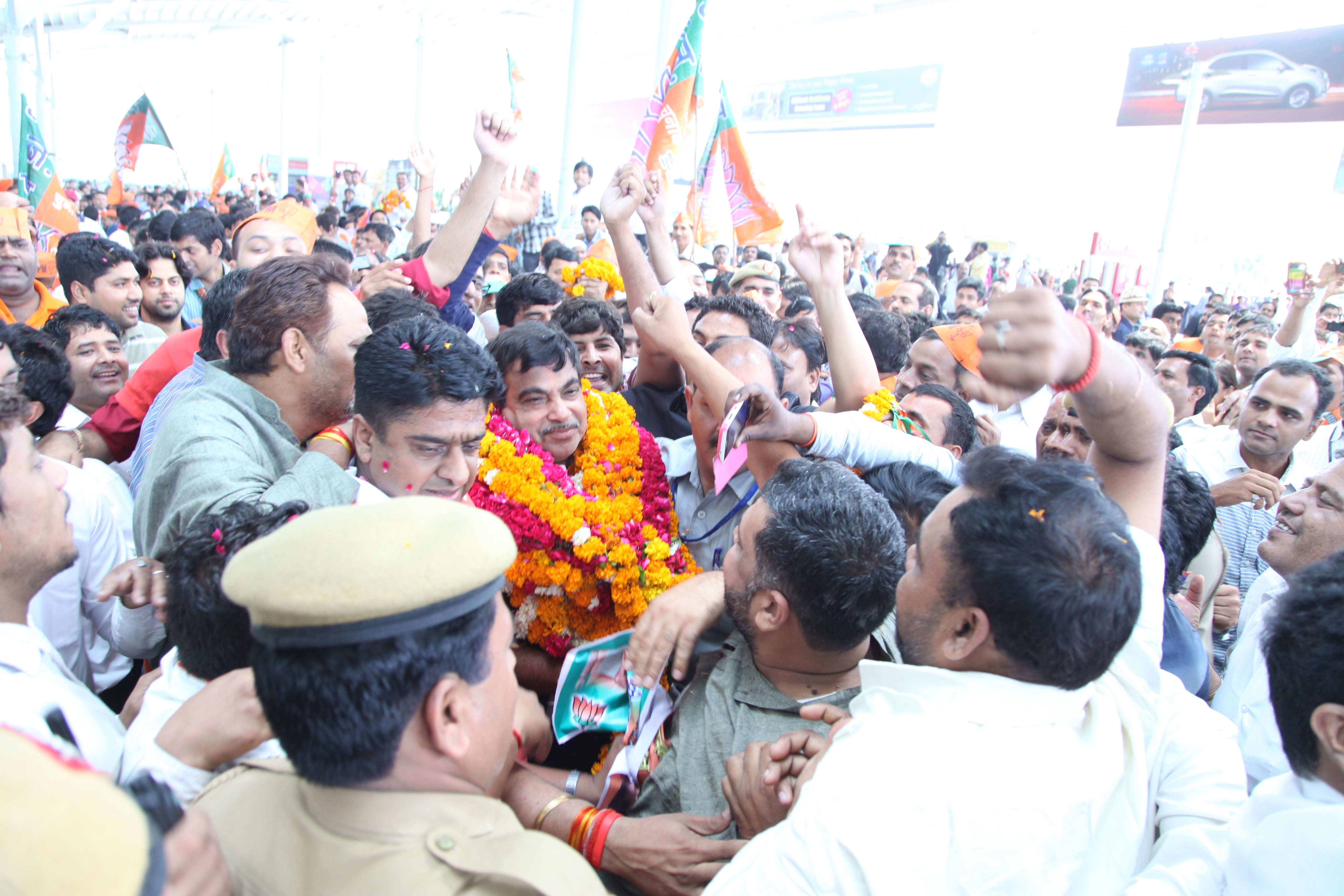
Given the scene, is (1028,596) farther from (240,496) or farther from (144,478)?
(144,478)

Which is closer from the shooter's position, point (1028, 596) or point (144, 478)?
point (1028, 596)

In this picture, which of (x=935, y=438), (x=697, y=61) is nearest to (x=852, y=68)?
(x=697, y=61)

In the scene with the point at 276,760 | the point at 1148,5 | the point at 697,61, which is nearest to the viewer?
the point at 276,760

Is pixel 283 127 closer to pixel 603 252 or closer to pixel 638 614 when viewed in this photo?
pixel 603 252

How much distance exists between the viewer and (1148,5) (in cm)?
1705

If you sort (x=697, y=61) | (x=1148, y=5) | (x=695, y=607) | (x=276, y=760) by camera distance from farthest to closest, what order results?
(x=1148, y=5)
(x=697, y=61)
(x=695, y=607)
(x=276, y=760)

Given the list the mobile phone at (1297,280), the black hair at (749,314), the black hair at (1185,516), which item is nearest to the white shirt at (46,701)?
the black hair at (749,314)

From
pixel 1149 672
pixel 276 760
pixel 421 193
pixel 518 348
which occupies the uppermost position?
pixel 421 193

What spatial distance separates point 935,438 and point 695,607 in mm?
1683

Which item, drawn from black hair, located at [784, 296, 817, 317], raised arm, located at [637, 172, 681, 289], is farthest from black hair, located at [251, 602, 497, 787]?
black hair, located at [784, 296, 817, 317]

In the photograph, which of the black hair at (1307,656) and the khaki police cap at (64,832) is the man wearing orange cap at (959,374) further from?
the khaki police cap at (64,832)

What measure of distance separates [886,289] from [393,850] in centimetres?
911

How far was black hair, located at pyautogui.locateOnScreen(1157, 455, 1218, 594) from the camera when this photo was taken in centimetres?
259

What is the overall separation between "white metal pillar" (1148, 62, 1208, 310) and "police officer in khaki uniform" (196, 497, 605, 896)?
46.8 feet
